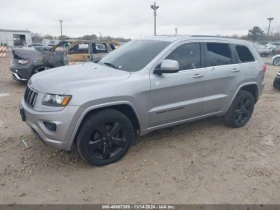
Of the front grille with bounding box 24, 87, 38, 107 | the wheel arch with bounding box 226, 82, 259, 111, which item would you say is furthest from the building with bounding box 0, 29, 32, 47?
the wheel arch with bounding box 226, 82, 259, 111

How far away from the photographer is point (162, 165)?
3.31m

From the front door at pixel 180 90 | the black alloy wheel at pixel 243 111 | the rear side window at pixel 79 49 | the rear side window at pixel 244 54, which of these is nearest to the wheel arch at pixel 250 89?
the black alloy wheel at pixel 243 111

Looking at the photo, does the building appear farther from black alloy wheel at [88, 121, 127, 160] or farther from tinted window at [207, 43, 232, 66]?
black alloy wheel at [88, 121, 127, 160]

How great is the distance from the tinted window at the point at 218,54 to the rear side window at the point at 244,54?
0.27m

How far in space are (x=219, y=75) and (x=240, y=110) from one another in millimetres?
1063

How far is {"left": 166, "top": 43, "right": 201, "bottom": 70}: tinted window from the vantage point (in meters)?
3.60

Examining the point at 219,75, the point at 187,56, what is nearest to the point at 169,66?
the point at 187,56

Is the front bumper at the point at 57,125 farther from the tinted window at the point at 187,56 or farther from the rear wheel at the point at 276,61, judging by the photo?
the rear wheel at the point at 276,61

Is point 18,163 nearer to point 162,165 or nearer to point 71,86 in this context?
point 71,86

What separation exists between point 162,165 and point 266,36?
173 feet

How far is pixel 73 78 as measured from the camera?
9.98ft

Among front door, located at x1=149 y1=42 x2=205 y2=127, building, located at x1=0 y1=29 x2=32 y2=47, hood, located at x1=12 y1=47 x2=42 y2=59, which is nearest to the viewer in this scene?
front door, located at x1=149 y1=42 x2=205 y2=127

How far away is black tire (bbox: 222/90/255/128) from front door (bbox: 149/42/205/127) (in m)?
0.88

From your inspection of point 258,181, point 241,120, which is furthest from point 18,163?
point 241,120
